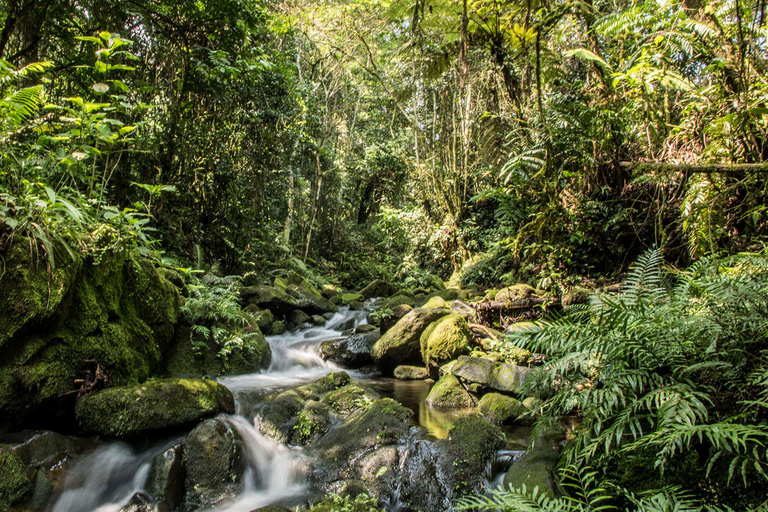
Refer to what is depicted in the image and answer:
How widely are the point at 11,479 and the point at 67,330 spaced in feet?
4.48

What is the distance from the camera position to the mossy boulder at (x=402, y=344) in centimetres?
647

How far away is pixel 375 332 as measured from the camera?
787 centimetres

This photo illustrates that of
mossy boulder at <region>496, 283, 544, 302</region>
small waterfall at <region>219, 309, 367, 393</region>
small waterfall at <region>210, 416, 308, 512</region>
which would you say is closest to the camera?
small waterfall at <region>210, 416, 308, 512</region>

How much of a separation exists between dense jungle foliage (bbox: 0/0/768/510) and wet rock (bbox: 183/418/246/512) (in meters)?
1.94

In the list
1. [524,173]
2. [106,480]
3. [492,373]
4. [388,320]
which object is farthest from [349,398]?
[524,173]

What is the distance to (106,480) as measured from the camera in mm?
3127

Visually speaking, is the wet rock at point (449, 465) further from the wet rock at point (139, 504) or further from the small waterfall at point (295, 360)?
the small waterfall at point (295, 360)

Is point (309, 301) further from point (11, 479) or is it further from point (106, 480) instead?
point (11, 479)

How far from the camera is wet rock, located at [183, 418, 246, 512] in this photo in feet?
10.2

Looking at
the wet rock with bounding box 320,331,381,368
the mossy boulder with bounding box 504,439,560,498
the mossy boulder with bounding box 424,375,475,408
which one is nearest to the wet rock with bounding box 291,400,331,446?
the mossy boulder with bounding box 424,375,475,408

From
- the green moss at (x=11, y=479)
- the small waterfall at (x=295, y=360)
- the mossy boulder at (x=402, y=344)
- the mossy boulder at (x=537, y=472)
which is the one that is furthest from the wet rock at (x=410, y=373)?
the green moss at (x=11, y=479)

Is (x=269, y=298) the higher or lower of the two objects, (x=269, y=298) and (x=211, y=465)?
the higher

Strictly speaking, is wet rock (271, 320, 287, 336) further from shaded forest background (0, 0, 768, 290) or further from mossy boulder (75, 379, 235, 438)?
mossy boulder (75, 379, 235, 438)

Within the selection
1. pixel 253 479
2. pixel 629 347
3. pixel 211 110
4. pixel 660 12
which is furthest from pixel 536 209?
pixel 211 110
